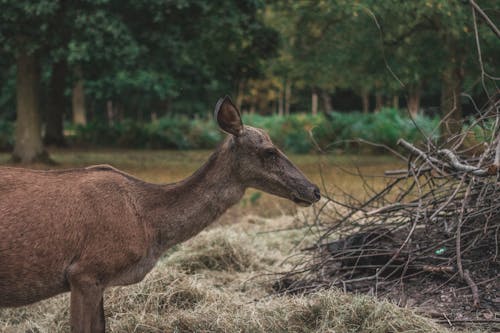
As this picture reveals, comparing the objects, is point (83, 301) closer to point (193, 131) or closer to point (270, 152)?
point (270, 152)

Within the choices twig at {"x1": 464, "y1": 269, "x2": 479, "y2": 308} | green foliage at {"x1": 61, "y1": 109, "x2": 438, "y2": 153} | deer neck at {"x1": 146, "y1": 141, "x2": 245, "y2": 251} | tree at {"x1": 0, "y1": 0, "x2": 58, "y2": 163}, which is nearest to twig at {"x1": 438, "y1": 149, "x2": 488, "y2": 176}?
twig at {"x1": 464, "y1": 269, "x2": 479, "y2": 308}

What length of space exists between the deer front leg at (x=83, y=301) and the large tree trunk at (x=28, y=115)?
51.5 feet

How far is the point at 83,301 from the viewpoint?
4.54 m

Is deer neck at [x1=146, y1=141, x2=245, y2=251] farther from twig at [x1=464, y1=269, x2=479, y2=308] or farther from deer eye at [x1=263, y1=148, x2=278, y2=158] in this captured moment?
twig at [x1=464, y1=269, x2=479, y2=308]

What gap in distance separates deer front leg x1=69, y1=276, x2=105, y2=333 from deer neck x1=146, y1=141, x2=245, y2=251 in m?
0.63

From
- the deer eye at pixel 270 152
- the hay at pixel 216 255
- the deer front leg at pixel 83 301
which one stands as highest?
the deer eye at pixel 270 152

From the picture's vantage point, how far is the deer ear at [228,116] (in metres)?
4.81

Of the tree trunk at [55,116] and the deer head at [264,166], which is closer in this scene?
the deer head at [264,166]

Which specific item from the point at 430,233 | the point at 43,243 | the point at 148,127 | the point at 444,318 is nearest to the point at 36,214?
the point at 43,243

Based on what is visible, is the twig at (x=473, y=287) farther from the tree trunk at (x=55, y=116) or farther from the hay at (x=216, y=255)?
the tree trunk at (x=55, y=116)

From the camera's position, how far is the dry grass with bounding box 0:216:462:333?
523cm

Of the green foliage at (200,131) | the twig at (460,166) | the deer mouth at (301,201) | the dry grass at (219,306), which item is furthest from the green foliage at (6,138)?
the deer mouth at (301,201)

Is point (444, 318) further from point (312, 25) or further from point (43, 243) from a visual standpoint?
point (312, 25)

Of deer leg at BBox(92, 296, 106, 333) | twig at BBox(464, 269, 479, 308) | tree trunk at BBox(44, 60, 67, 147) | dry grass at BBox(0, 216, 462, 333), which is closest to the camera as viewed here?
deer leg at BBox(92, 296, 106, 333)
